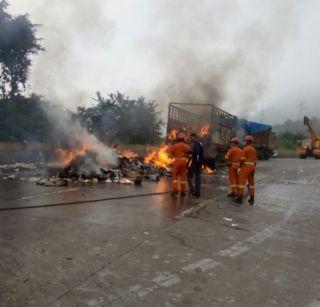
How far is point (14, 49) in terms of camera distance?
2156cm

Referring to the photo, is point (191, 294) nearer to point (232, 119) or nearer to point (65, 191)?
point (65, 191)

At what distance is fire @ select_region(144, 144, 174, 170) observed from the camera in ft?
59.1

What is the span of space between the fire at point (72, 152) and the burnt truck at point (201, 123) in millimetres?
5099

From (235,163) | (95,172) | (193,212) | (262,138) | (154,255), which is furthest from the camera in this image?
(262,138)

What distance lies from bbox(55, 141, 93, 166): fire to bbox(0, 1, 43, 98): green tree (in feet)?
25.9

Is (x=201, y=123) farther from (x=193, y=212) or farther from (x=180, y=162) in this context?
(x=193, y=212)

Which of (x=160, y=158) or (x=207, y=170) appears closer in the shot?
(x=160, y=158)

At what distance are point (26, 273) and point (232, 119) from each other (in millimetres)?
18155

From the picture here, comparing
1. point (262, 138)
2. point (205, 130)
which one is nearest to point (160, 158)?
point (205, 130)

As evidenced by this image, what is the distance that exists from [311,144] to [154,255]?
3616 cm

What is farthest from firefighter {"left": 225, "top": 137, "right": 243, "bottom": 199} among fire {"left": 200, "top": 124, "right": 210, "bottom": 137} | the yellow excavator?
the yellow excavator

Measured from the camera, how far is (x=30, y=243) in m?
5.59

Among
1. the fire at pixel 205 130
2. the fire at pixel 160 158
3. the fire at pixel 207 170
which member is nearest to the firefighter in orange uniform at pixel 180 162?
the fire at pixel 160 158

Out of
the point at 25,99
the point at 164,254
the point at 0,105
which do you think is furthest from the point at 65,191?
the point at 0,105
